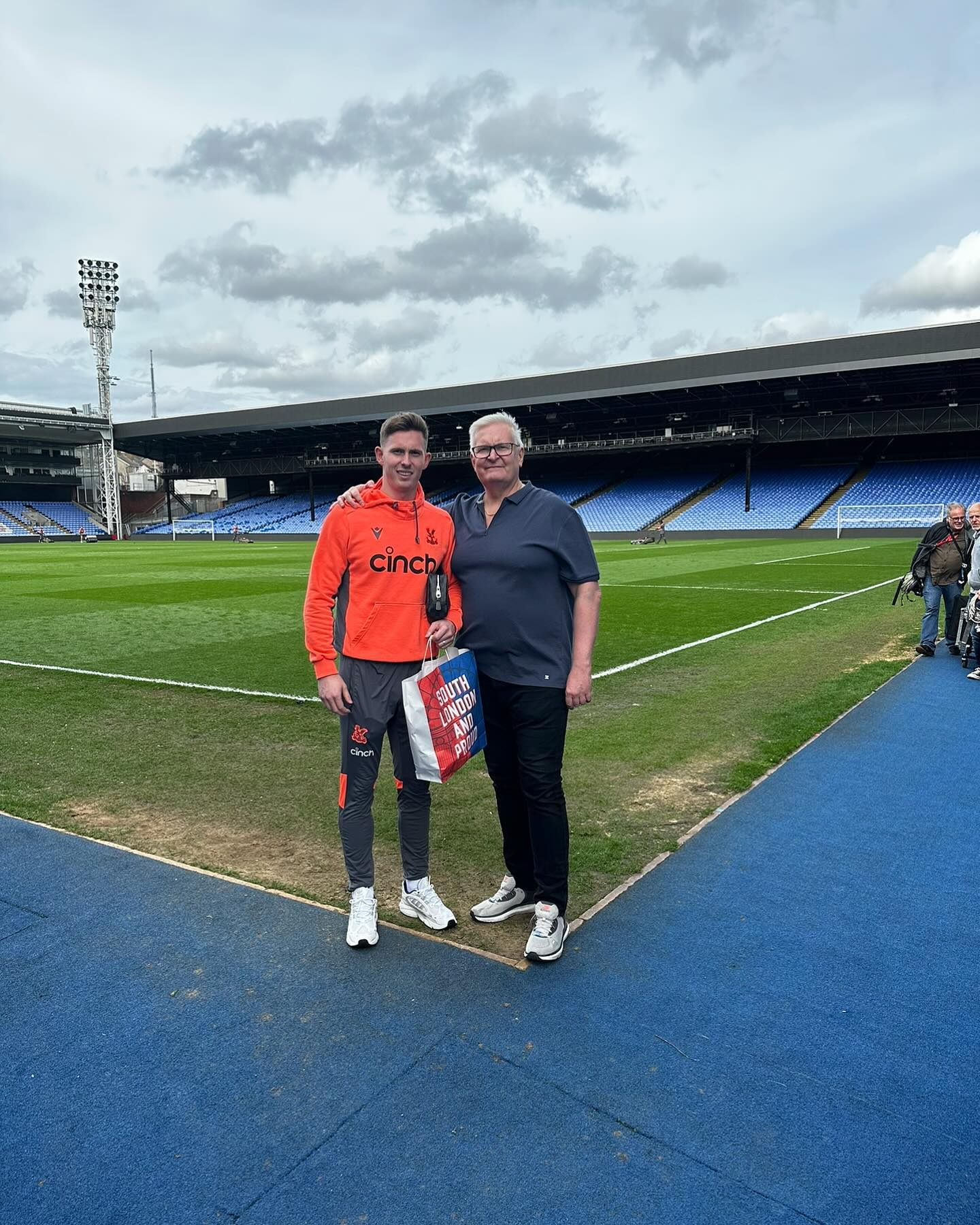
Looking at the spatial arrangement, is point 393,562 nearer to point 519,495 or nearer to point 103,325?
point 519,495

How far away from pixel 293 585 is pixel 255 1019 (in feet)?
53.5

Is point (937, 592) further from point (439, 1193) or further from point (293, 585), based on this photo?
point (293, 585)

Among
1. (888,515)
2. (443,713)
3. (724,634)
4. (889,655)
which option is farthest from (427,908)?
(888,515)

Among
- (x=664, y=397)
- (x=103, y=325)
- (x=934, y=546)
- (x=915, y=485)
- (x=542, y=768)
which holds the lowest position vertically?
(x=542, y=768)

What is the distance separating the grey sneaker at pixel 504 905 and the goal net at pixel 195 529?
185 feet

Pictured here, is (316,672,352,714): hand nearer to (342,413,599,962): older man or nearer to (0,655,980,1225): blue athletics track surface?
(342,413,599,962): older man

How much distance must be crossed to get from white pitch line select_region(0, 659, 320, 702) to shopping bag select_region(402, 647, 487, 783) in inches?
161

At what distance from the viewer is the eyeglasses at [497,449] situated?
2918 millimetres

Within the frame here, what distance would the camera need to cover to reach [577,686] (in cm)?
303

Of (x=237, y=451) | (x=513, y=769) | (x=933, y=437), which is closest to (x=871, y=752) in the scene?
(x=513, y=769)

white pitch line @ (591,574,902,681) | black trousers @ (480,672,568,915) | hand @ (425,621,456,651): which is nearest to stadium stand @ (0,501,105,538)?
white pitch line @ (591,574,902,681)

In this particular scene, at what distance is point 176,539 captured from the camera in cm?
5778

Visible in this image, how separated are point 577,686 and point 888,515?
4221 cm

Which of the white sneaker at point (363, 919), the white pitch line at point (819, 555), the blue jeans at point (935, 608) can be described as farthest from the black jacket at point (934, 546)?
the white pitch line at point (819, 555)
